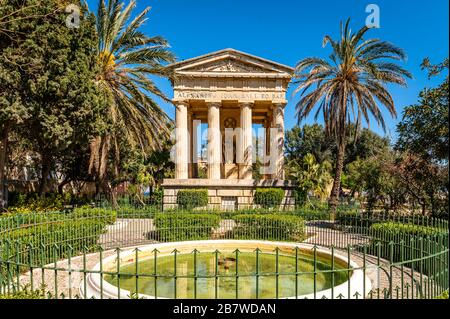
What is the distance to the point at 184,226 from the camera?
40.1ft

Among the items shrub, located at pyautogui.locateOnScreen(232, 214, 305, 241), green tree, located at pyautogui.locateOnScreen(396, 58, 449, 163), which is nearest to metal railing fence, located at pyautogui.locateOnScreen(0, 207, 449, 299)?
shrub, located at pyautogui.locateOnScreen(232, 214, 305, 241)

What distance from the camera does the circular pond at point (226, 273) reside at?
5.57 meters

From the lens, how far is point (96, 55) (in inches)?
588

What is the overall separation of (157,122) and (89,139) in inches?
126

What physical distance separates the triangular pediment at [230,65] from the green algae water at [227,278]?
1577 cm

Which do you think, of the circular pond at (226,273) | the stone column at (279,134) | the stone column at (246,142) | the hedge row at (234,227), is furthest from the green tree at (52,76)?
the stone column at (279,134)

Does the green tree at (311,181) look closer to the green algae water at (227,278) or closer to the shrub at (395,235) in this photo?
the shrub at (395,235)

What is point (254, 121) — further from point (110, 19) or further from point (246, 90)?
point (110, 19)

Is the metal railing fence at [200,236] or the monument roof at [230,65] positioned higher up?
the monument roof at [230,65]

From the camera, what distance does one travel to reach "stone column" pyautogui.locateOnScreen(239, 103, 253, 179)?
23.4 meters

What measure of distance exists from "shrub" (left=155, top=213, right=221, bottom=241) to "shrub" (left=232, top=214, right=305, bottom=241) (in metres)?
0.96

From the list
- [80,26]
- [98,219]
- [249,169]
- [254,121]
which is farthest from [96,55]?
[254,121]

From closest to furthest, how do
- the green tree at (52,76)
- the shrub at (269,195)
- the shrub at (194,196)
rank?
the green tree at (52,76) → the shrub at (194,196) → the shrub at (269,195)

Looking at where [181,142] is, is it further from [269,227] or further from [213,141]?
[269,227]
